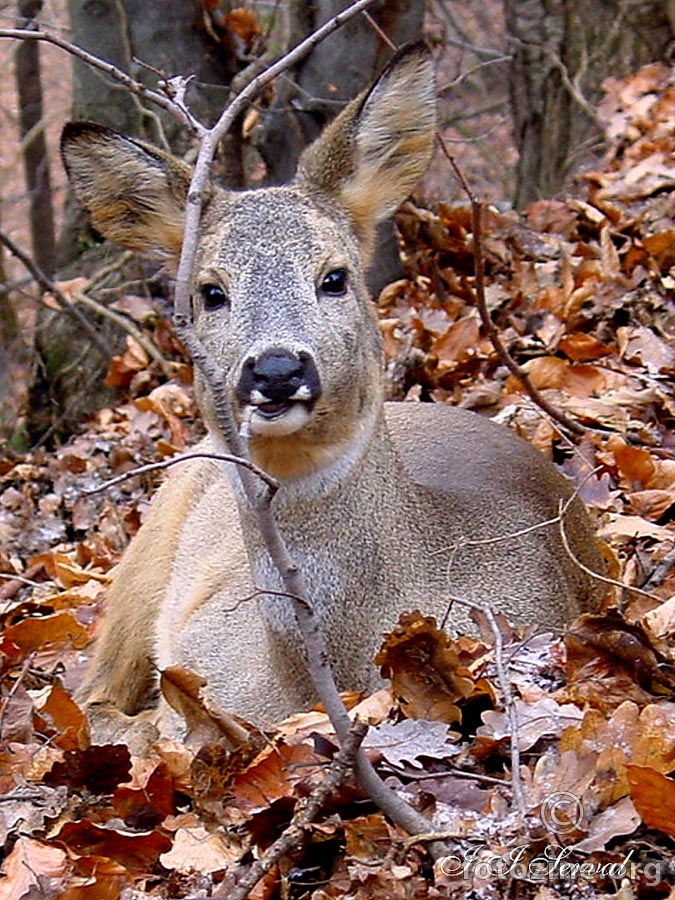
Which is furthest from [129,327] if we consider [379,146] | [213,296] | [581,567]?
[581,567]

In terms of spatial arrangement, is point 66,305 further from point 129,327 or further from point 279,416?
point 279,416

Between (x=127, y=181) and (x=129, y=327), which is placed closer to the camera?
(x=127, y=181)

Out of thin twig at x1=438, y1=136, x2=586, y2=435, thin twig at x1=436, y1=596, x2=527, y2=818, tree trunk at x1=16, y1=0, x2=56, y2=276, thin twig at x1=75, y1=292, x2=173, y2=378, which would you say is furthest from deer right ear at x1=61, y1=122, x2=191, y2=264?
tree trunk at x1=16, y1=0, x2=56, y2=276

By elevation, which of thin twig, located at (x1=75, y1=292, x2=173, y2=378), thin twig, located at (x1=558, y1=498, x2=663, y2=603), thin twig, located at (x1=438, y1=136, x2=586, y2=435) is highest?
thin twig, located at (x1=438, y1=136, x2=586, y2=435)

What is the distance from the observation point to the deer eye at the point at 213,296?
3805 mm

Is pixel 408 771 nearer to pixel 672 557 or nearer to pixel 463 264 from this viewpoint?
pixel 672 557

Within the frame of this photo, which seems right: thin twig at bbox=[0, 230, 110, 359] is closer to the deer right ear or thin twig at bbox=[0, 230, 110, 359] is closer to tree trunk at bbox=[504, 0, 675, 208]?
the deer right ear

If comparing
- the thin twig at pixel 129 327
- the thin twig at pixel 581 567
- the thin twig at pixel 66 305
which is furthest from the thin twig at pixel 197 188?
the thin twig at pixel 66 305

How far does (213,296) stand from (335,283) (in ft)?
1.04

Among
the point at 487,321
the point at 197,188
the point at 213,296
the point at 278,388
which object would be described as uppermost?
the point at 197,188

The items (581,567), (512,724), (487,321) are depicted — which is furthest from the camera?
(487,321)

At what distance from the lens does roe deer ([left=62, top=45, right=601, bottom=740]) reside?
3670 millimetres

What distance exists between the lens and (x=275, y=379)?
11.0 feet

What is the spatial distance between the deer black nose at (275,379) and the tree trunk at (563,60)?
7.78 meters
